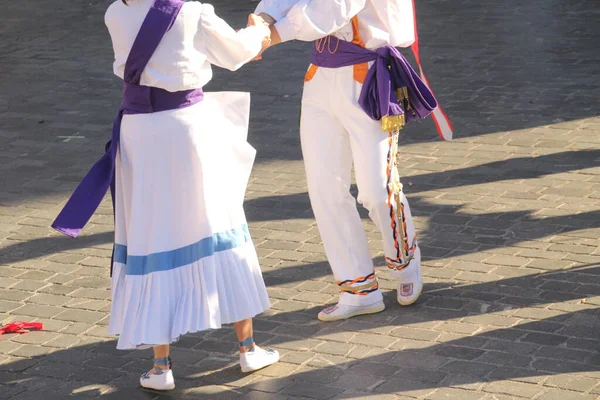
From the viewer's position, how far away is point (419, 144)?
8.67 m

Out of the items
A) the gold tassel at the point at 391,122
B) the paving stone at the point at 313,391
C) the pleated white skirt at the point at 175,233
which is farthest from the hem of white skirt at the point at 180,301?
the gold tassel at the point at 391,122

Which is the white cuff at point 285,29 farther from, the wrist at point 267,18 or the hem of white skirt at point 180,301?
the hem of white skirt at point 180,301

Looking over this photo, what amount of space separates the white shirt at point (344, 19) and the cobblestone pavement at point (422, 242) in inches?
55.5

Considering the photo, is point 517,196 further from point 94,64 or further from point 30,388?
point 94,64

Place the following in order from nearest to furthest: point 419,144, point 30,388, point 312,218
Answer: point 30,388 → point 312,218 → point 419,144

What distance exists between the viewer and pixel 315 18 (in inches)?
201

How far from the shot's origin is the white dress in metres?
4.66

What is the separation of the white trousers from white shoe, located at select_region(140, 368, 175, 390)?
3.63 feet

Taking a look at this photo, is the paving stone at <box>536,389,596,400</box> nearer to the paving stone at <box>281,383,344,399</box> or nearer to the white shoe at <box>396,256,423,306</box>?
the paving stone at <box>281,383,344,399</box>

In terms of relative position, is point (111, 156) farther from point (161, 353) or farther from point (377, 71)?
point (377, 71)

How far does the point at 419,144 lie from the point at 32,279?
3478 mm

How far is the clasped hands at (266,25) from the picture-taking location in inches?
199

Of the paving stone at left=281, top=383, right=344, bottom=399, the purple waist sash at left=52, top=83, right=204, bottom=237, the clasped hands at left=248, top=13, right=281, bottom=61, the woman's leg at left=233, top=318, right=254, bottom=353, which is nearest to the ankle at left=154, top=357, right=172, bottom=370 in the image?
the woman's leg at left=233, top=318, right=254, bottom=353

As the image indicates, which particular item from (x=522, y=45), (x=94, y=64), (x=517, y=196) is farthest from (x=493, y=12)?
(x=517, y=196)
